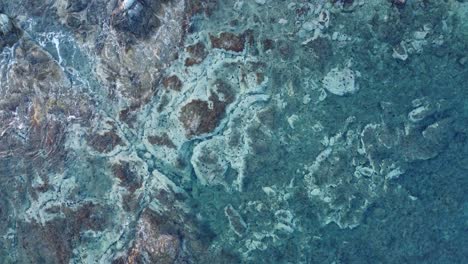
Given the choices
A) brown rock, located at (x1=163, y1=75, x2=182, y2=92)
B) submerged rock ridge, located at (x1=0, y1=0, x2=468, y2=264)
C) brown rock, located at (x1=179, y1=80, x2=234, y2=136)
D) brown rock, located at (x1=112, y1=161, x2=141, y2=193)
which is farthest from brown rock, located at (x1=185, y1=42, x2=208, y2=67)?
brown rock, located at (x1=112, y1=161, x2=141, y2=193)

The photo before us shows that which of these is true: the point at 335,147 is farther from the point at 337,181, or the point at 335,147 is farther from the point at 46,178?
the point at 46,178

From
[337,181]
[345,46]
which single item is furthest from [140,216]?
[345,46]

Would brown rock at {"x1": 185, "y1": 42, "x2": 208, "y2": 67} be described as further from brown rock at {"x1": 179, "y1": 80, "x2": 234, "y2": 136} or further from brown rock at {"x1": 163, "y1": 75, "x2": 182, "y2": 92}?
brown rock at {"x1": 179, "y1": 80, "x2": 234, "y2": 136}

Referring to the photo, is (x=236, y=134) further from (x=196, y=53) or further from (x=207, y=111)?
(x=196, y=53)

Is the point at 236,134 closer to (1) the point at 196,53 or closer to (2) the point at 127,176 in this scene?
(1) the point at 196,53

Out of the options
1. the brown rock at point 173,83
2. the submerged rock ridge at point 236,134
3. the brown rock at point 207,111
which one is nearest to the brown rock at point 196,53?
the submerged rock ridge at point 236,134

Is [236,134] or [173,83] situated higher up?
[173,83]

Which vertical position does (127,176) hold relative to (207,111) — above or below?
below

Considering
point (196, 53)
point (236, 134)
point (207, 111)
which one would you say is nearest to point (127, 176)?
point (207, 111)

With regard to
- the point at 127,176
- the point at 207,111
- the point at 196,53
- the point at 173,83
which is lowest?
the point at 127,176
